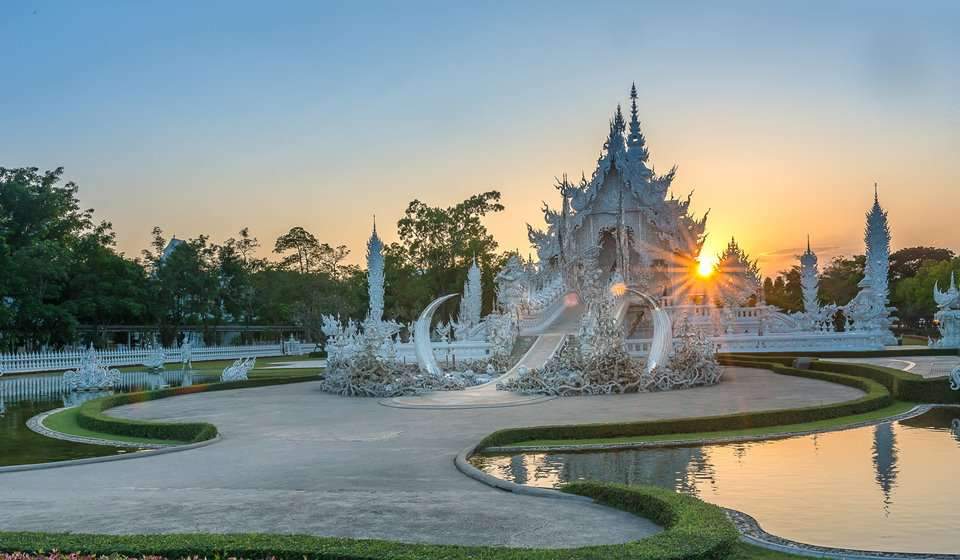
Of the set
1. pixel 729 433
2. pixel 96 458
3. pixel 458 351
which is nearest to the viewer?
pixel 96 458

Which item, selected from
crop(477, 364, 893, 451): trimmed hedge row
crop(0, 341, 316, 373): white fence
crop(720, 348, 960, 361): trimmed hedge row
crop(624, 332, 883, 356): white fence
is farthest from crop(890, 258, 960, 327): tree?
crop(477, 364, 893, 451): trimmed hedge row

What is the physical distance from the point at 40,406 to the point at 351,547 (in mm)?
19603

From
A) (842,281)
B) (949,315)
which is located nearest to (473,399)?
(949,315)

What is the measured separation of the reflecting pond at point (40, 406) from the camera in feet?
46.2

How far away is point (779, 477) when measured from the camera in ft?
35.3

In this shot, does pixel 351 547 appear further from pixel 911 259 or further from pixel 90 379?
pixel 911 259

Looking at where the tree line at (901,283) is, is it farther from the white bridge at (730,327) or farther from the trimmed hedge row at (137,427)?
the trimmed hedge row at (137,427)

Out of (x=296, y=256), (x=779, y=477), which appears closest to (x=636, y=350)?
(x=779, y=477)

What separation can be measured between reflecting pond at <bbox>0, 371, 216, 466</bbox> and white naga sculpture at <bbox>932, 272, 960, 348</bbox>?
30346 mm

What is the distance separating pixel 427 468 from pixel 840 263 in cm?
8472

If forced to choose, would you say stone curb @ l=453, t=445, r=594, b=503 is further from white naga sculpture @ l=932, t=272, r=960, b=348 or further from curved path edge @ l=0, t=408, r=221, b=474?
white naga sculpture @ l=932, t=272, r=960, b=348

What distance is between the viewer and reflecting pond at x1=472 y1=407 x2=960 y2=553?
8070 mm

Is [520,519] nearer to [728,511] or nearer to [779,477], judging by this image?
[728,511]

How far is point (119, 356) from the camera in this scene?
146 feet
